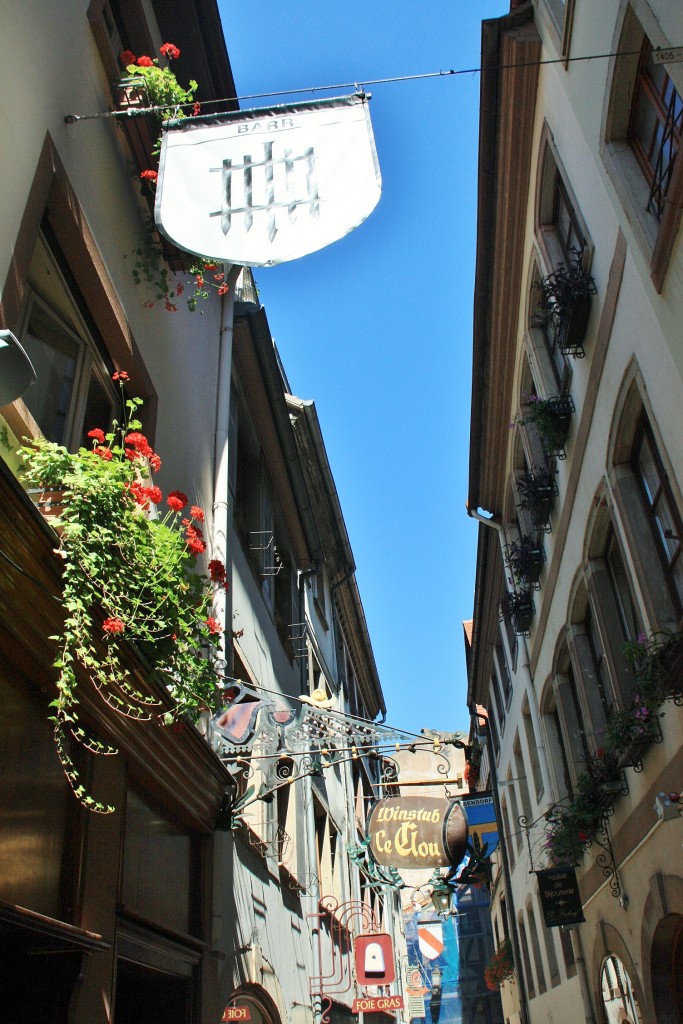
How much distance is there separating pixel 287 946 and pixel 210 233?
9.37 metres

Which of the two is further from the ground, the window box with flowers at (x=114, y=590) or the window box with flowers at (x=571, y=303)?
the window box with flowers at (x=571, y=303)

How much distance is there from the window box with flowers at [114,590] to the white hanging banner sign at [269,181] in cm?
142

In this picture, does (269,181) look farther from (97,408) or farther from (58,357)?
(97,408)

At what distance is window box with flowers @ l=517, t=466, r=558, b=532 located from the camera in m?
11.7

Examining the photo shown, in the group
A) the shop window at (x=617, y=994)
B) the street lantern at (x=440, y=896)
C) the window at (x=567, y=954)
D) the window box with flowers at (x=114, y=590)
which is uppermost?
the street lantern at (x=440, y=896)

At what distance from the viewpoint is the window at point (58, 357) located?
5229mm

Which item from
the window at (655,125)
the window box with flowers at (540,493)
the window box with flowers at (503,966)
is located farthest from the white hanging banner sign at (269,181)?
the window box with flowers at (503,966)

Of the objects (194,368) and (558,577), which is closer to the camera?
(194,368)

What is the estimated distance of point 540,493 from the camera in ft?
38.7

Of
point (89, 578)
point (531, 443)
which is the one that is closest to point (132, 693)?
point (89, 578)

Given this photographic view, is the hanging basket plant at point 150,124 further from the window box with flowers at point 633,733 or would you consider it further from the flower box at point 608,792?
the flower box at point 608,792

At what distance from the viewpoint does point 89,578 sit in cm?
403

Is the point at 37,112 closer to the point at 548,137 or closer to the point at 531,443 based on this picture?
the point at 548,137

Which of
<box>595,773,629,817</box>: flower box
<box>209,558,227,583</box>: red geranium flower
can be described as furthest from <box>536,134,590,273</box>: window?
<box>209,558,227,583</box>: red geranium flower
